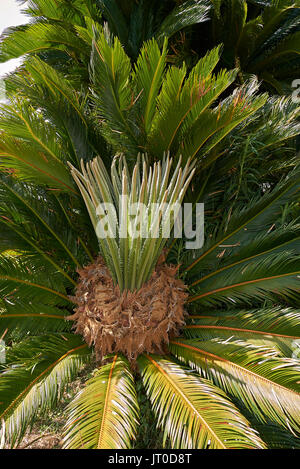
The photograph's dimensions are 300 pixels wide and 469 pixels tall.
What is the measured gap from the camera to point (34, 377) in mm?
1775

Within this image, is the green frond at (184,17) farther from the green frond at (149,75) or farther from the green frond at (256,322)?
the green frond at (256,322)

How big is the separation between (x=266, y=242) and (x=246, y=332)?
2.14 ft

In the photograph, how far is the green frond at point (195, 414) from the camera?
1.31 m

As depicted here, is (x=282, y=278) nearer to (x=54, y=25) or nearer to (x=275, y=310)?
(x=275, y=310)

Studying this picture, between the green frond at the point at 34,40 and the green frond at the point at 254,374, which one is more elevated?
the green frond at the point at 34,40

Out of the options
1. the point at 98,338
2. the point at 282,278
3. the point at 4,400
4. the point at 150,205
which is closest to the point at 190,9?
the point at 150,205

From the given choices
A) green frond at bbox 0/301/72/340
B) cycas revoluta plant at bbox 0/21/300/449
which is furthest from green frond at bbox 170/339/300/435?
green frond at bbox 0/301/72/340

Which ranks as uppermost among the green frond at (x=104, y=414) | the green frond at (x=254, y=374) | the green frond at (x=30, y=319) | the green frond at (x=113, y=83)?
the green frond at (x=113, y=83)

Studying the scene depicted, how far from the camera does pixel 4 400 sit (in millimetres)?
1594

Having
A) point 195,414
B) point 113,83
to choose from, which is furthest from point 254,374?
point 113,83

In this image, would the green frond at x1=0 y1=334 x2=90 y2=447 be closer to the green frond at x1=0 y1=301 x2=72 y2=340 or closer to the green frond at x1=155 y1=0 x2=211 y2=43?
the green frond at x1=0 y1=301 x2=72 y2=340

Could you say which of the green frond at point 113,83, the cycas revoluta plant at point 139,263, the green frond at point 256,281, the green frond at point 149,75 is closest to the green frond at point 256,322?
the cycas revoluta plant at point 139,263

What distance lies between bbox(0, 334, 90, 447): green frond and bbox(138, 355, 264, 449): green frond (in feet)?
1.57

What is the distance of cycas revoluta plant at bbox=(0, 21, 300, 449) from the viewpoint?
5.37ft
